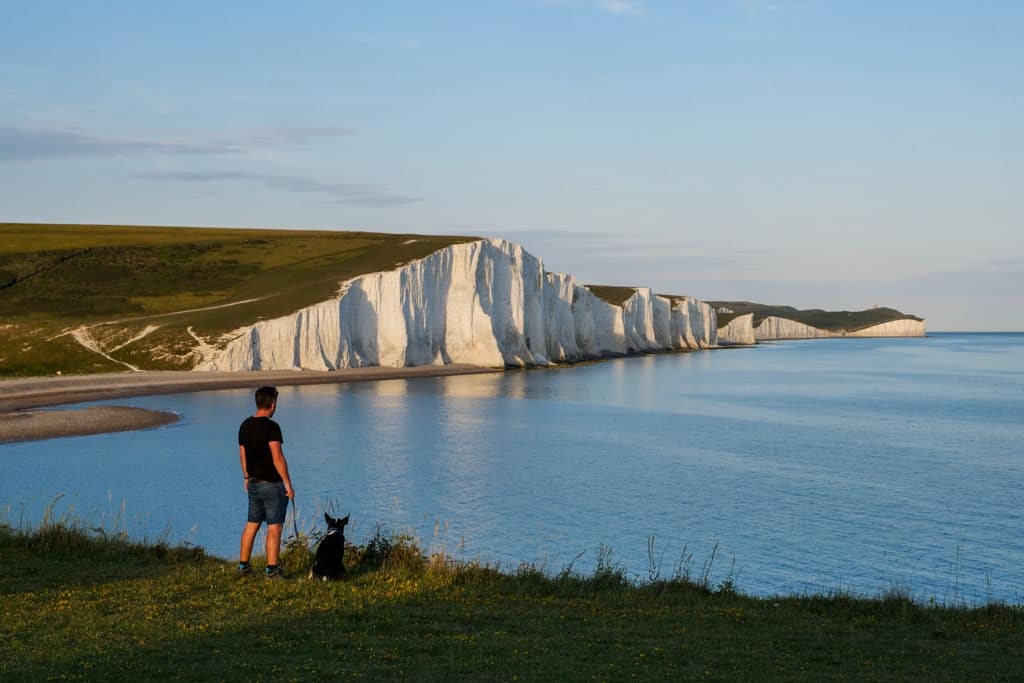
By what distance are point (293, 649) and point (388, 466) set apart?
24386 millimetres

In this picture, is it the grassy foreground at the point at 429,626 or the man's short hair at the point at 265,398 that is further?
the man's short hair at the point at 265,398

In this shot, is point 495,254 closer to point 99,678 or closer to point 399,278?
point 399,278

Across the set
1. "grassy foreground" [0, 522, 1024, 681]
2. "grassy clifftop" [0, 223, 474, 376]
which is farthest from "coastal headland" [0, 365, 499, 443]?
"grassy foreground" [0, 522, 1024, 681]

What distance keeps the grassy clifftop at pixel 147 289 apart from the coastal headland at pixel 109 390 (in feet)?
14.9

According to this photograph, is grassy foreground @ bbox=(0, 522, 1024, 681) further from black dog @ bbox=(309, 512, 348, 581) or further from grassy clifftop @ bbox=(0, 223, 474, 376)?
grassy clifftop @ bbox=(0, 223, 474, 376)

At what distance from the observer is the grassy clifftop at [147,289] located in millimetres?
67000

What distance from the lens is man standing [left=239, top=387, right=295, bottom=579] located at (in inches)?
446

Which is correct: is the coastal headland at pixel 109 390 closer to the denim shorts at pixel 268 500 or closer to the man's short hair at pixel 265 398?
the denim shorts at pixel 268 500

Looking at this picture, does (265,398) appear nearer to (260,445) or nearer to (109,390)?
(260,445)

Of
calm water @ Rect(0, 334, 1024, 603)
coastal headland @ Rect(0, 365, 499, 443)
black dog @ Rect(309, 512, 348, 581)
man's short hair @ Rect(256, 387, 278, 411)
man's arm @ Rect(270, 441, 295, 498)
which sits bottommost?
calm water @ Rect(0, 334, 1024, 603)

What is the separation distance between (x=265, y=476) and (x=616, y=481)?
20611 millimetres

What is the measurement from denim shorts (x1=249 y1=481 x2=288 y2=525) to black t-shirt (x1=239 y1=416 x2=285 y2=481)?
88 millimetres

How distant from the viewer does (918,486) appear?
30.9 m

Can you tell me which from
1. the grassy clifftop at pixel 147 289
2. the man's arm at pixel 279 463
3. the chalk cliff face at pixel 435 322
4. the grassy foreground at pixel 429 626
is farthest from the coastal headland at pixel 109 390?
the man's arm at pixel 279 463
